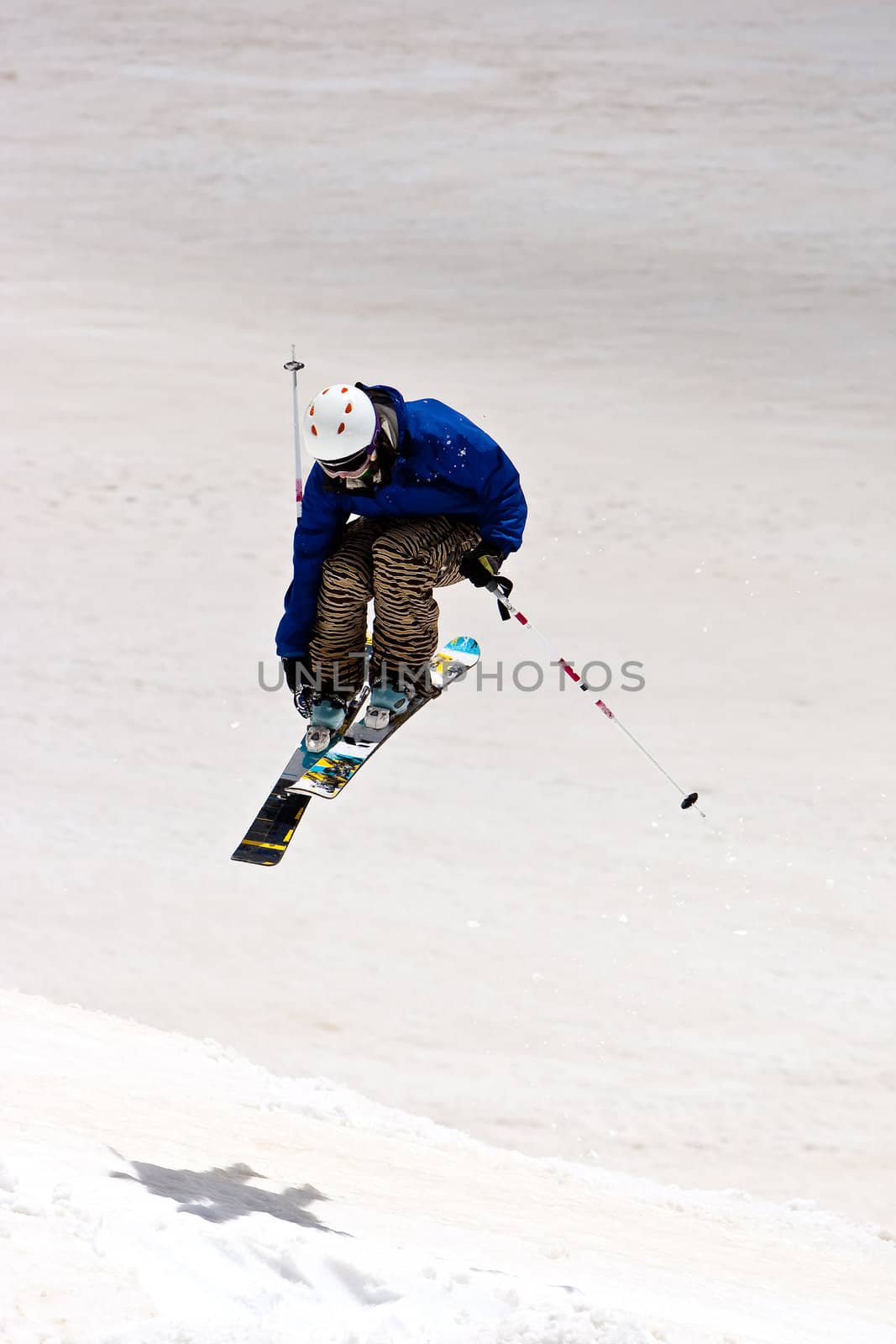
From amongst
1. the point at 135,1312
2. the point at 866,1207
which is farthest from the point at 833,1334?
the point at 866,1207

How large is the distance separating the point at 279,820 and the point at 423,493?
166 cm

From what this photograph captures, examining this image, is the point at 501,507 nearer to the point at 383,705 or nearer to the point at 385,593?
the point at 385,593

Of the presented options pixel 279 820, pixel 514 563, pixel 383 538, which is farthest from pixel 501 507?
pixel 514 563

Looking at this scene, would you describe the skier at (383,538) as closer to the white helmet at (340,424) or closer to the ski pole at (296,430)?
the white helmet at (340,424)

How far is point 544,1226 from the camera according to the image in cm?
715

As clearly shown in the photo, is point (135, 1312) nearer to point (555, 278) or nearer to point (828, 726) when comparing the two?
point (828, 726)

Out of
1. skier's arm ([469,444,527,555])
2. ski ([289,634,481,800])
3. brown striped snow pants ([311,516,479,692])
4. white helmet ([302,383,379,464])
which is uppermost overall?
white helmet ([302,383,379,464])

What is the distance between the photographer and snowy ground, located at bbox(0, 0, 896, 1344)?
12008mm

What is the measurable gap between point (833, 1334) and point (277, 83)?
23500 mm

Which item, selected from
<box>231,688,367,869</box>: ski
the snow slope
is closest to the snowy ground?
the snow slope

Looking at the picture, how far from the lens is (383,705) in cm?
752

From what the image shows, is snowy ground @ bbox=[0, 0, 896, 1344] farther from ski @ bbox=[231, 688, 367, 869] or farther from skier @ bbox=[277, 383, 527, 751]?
skier @ bbox=[277, 383, 527, 751]

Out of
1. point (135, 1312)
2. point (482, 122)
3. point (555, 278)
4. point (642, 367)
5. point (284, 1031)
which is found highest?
point (482, 122)

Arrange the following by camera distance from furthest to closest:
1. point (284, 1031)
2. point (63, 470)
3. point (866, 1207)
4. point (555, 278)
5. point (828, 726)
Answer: point (555, 278)
point (63, 470)
point (828, 726)
point (284, 1031)
point (866, 1207)
